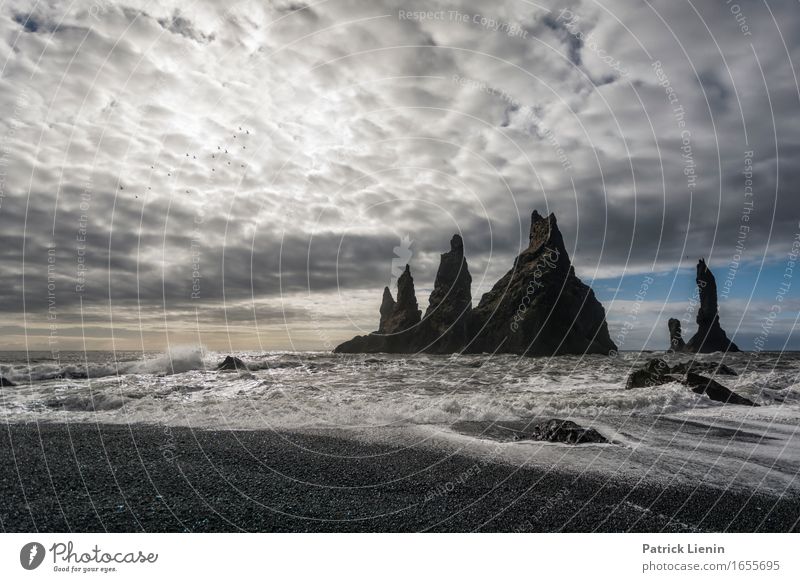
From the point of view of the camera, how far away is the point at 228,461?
9961mm

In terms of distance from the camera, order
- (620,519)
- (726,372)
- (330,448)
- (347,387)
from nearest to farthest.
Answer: (620,519)
(330,448)
(347,387)
(726,372)

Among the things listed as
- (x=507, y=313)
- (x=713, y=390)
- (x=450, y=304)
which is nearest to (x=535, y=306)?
(x=507, y=313)

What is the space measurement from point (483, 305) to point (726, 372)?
Result: 53.4 meters

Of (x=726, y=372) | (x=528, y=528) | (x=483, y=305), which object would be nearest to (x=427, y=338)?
(x=483, y=305)

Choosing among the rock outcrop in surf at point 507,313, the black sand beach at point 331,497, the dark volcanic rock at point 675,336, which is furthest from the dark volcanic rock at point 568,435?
the dark volcanic rock at point 675,336

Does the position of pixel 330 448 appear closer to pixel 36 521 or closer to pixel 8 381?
pixel 36 521

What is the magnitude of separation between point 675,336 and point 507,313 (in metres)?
48.2

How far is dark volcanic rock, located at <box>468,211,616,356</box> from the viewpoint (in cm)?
7038

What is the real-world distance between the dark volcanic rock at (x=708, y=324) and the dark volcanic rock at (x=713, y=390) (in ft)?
221

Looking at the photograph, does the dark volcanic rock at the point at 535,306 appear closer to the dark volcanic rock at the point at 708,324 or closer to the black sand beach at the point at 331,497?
the dark volcanic rock at the point at 708,324

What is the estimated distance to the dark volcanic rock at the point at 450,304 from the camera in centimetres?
8662

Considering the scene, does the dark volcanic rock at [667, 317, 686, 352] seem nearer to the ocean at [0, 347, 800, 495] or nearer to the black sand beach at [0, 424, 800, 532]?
the ocean at [0, 347, 800, 495]

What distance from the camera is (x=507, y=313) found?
3113 inches

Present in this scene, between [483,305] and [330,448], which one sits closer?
[330,448]
